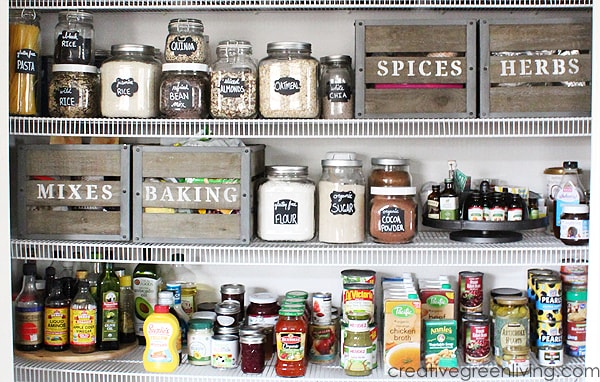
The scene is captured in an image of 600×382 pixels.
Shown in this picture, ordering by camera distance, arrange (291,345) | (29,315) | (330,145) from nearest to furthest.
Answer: (291,345)
(29,315)
(330,145)

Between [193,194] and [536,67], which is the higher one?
[536,67]

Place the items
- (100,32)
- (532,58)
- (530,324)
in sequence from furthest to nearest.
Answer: (100,32), (530,324), (532,58)

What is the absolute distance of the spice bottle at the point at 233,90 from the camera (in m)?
2.15

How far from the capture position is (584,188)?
2365mm

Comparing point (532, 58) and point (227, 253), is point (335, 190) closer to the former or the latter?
point (227, 253)

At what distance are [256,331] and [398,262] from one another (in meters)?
0.42

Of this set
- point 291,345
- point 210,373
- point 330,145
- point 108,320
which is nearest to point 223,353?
point 210,373

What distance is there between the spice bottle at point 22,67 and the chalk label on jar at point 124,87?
235mm

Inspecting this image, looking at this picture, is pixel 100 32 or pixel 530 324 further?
pixel 100 32

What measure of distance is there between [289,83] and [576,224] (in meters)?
0.85

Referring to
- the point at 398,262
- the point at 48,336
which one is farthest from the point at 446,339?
the point at 48,336

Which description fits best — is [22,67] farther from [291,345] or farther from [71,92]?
[291,345]

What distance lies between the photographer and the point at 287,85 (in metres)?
2.13

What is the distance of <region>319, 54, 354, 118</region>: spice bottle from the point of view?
218cm
